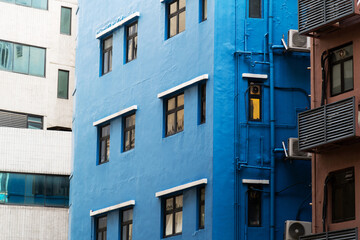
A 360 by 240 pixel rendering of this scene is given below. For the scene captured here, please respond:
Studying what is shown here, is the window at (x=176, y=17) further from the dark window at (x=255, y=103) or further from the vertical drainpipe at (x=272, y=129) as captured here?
the dark window at (x=255, y=103)

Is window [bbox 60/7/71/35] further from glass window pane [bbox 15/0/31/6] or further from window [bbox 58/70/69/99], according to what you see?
window [bbox 58/70/69/99]

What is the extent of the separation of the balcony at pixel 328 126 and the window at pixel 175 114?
621 centimetres

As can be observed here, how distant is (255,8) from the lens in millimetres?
32250

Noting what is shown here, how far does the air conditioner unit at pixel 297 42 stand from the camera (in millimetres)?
31156

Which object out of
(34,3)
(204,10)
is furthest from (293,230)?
(34,3)

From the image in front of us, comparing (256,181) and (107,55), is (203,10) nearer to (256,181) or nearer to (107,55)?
(256,181)

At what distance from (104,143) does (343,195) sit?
12.8m

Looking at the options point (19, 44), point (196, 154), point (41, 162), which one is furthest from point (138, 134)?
point (19, 44)

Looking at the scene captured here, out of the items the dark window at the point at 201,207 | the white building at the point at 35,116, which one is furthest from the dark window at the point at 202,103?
the white building at the point at 35,116

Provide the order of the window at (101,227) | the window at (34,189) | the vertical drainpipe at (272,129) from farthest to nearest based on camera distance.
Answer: the window at (34,189) → the window at (101,227) → the vertical drainpipe at (272,129)

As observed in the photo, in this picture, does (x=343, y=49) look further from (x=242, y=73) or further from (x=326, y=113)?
(x=242, y=73)

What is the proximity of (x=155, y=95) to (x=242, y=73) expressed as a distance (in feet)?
12.7

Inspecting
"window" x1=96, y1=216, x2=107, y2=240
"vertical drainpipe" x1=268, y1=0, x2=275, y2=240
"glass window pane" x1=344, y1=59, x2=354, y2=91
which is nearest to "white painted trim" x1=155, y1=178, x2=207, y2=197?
"vertical drainpipe" x1=268, y1=0, x2=275, y2=240

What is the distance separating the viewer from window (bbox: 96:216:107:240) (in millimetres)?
36166
